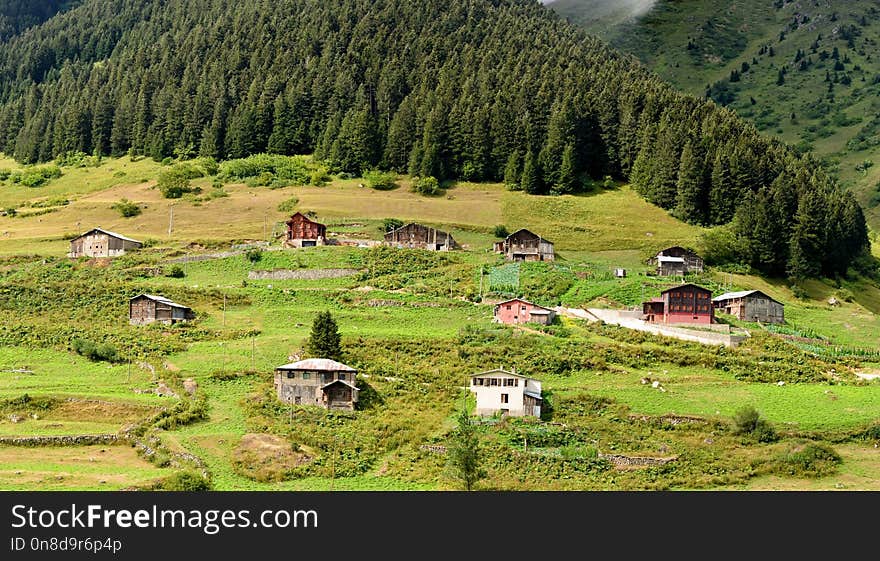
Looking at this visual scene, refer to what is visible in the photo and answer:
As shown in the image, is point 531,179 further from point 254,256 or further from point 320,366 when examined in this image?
point 320,366

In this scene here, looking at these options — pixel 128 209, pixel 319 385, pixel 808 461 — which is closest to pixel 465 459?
pixel 319 385

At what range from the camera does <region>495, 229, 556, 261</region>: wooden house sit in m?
91.8

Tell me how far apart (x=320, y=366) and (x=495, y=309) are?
18.9 m

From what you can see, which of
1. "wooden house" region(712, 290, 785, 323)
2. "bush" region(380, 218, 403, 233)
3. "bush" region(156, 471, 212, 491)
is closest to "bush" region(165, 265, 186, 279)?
"bush" region(380, 218, 403, 233)

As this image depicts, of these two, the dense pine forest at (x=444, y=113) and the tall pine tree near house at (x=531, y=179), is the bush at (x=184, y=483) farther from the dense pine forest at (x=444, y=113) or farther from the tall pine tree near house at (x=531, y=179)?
the tall pine tree near house at (x=531, y=179)

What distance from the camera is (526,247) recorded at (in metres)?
92.1

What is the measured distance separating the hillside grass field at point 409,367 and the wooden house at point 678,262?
5.81ft

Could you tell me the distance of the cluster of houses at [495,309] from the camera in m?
59.5

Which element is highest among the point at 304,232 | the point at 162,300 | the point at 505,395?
the point at 304,232

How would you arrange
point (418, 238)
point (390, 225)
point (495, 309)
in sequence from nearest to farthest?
point (495, 309) → point (418, 238) → point (390, 225)

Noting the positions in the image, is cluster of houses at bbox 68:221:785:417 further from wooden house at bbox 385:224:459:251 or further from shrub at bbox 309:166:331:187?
shrub at bbox 309:166:331:187

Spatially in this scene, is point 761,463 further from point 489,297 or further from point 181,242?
point 181,242

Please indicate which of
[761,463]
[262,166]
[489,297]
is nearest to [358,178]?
[262,166]

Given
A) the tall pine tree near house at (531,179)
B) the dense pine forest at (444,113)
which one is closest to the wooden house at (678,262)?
the dense pine forest at (444,113)
